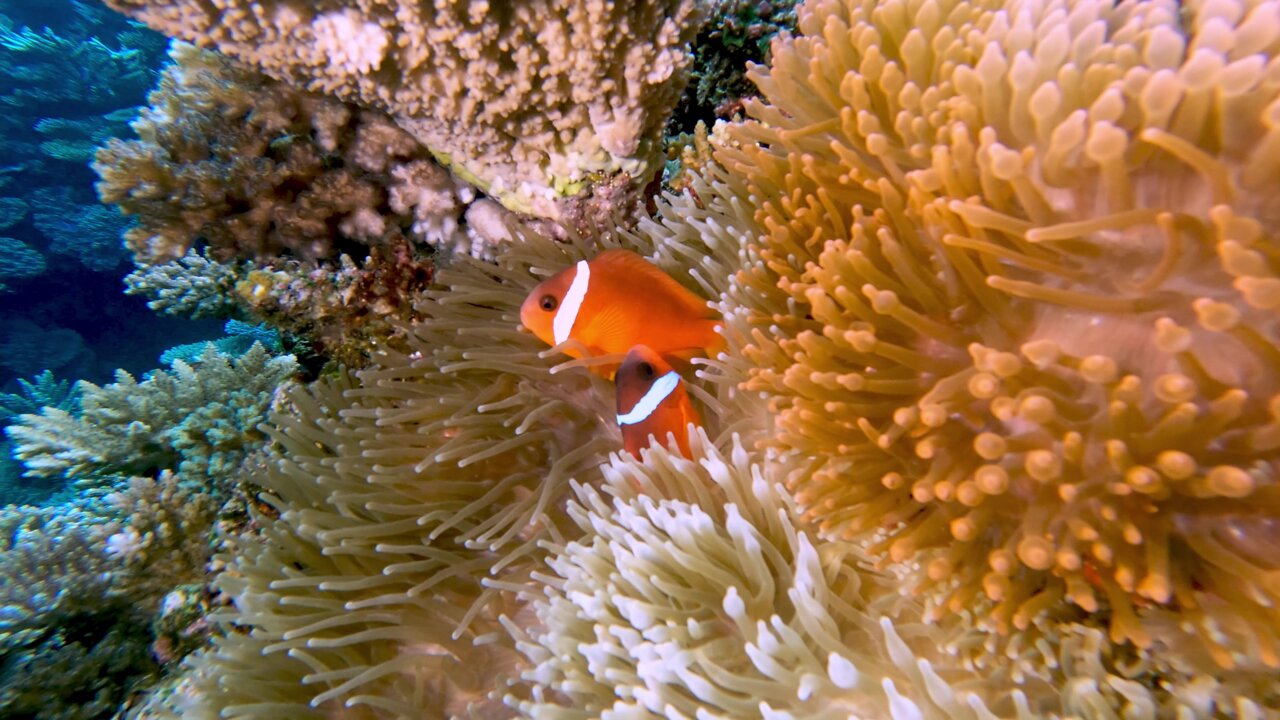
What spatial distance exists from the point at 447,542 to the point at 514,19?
1.49m

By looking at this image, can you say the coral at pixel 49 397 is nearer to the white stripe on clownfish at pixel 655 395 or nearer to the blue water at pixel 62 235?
the blue water at pixel 62 235

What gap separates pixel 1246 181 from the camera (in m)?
0.88

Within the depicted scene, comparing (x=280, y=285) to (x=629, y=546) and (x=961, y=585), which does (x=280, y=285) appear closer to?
(x=629, y=546)

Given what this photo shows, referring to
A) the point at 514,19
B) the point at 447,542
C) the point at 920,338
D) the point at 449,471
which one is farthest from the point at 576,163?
the point at 920,338

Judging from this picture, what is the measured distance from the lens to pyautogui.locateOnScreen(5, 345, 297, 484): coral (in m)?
3.04

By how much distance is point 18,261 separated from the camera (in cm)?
1109

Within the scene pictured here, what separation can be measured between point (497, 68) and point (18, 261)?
43.6 feet

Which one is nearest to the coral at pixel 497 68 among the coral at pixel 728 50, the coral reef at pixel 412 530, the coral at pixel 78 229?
the coral reef at pixel 412 530

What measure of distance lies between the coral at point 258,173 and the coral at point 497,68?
0.22m

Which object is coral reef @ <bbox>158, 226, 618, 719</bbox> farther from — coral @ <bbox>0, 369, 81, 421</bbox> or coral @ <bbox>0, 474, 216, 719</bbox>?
coral @ <bbox>0, 369, 81, 421</bbox>

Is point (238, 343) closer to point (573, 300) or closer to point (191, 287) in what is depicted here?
point (191, 287)

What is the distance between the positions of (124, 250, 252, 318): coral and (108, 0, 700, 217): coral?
1029 millimetres

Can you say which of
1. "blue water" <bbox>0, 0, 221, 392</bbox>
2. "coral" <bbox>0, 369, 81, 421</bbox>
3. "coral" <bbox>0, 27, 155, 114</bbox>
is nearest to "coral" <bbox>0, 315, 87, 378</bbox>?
"blue water" <bbox>0, 0, 221, 392</bbox>

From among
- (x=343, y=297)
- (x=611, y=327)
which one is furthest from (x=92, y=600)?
(x=611, y=327)
